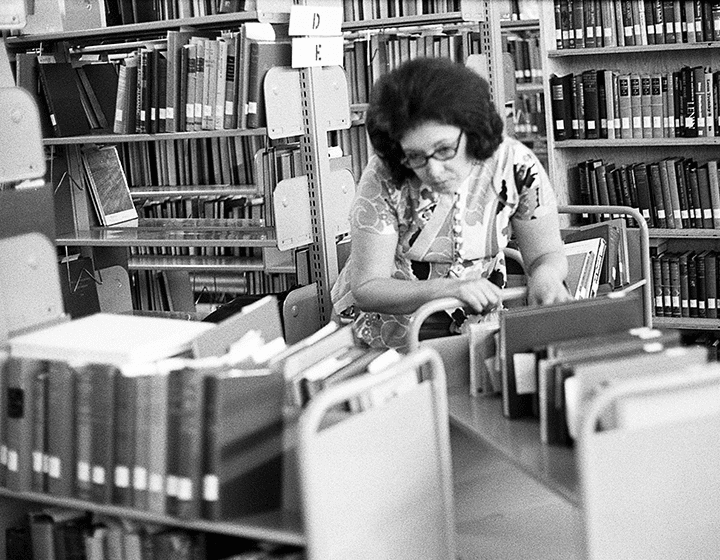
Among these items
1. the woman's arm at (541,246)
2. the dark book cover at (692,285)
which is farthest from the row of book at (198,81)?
the dark book cover at (692,285)

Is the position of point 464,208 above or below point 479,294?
above

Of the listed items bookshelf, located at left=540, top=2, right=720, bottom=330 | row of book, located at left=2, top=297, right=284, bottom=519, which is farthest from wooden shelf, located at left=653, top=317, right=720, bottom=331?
row of book, located at left=2, top=297, right=284, bottom=519

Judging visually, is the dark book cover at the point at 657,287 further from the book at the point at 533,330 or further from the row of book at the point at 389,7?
the book at the point at 533,330

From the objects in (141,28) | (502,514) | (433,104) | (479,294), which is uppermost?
(141,28)

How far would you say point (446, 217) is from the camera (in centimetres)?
283

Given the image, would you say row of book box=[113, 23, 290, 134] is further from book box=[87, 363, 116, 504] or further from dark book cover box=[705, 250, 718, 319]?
dark book cover box=[705, 250, 718, 319]

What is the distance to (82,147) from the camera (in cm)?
462

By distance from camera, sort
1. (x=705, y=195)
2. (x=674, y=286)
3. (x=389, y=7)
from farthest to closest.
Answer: (x=389, y=7)
(x=674, y=286)
(x=705, y=195)

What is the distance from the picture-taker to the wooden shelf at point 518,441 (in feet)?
6.03

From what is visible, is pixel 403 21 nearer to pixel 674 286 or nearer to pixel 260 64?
pixel 260 64

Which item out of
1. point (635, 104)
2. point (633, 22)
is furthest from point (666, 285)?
point (633, 22)

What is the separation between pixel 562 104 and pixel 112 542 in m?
3.23

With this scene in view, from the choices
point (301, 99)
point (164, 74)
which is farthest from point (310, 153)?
point (164, 74)

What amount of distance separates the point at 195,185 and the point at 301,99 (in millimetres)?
1521
